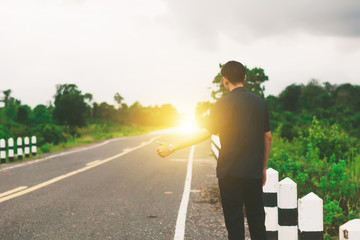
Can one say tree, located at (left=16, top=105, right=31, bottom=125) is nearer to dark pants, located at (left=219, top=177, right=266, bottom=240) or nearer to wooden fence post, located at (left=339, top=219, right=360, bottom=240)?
dark pants, located at (left=219, top=177, right=266, bottom=240)

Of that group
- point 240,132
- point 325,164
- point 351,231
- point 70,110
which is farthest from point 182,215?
point 70,110

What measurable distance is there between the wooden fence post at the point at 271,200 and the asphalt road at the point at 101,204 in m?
0.97

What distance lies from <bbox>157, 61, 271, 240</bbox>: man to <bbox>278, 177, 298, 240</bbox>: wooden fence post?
0.56 meters

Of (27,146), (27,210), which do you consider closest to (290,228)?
(27,210)

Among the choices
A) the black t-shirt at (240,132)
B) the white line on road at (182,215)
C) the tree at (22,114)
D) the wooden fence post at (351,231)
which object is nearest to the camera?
the wooden fence post at (351,231)

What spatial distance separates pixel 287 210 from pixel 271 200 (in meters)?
0.23

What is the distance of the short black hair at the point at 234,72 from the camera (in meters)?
2.94

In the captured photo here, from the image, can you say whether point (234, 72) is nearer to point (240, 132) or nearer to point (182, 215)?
point (240, 132)

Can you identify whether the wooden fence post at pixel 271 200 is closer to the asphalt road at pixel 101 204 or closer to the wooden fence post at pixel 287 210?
the wooden fence post at pixel 287 210

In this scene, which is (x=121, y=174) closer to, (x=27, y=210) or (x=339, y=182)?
(x=27, y=210)

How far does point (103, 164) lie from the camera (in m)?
11.4

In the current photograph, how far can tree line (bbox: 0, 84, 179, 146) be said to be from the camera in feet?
67.4

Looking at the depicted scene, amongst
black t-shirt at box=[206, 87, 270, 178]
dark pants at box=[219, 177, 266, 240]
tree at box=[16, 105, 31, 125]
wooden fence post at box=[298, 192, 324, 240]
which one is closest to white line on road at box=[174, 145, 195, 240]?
dark pants at box=[219, 177, 266, 240]

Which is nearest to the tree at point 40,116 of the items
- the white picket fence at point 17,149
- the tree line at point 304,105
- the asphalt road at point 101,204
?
the tree line at point 304,105
